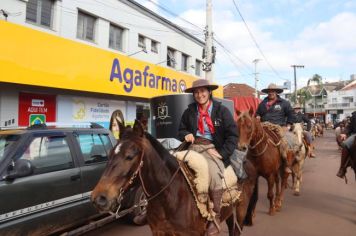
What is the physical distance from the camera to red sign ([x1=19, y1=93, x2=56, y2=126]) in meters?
10.5

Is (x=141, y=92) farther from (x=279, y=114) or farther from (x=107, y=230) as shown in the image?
(x=107, y=230)

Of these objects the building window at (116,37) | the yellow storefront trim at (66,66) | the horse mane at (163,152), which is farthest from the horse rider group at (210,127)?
the building window at (116,37)

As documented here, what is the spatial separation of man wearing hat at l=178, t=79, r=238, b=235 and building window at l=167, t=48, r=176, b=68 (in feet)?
58.0

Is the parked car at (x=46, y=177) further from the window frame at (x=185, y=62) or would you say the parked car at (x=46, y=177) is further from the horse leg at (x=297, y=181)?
the window frame at (x=185, y=62)

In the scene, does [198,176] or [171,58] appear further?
[171,58]

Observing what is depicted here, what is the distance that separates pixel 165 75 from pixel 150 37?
432cm

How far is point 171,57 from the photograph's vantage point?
2192cm

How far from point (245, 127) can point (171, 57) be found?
16.0 m

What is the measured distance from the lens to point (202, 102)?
4062 mm

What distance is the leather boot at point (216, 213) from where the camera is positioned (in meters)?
3.59

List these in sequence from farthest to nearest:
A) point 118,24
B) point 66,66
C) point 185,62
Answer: point 185,62
point 118,24
point 66,66

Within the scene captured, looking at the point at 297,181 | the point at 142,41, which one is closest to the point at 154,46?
the point at 142,41

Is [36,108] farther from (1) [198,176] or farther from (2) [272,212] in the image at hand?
(1) [198,176]

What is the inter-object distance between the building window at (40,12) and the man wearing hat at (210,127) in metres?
10.5
